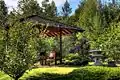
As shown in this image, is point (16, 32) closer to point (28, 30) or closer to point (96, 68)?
point (28, 30)

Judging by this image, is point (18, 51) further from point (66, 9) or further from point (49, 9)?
point (66, 9)

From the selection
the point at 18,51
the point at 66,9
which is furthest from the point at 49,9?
the point at 18,51

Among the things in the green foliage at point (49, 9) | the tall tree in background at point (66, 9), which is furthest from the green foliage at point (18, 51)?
the tall tree in background at point (66, 9)

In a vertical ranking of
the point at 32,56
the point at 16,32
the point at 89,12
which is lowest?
the point at 32,56

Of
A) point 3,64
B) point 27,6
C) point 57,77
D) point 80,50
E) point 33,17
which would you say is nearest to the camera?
point 3,64

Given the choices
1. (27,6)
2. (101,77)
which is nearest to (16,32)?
(101,77)

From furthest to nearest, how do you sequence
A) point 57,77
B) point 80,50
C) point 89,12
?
point 89,12
point 80,50
point 57,77

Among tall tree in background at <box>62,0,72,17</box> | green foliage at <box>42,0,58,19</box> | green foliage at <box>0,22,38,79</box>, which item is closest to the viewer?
green foliage at <box>0,22,38,79</box>

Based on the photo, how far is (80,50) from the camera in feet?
86.5

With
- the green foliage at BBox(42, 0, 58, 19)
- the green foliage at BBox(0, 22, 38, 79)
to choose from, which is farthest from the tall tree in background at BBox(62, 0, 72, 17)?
the green foliage at BBox(0, 22, 38, 79)

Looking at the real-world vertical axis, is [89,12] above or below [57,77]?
above

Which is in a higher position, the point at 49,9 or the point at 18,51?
the point at 49,9

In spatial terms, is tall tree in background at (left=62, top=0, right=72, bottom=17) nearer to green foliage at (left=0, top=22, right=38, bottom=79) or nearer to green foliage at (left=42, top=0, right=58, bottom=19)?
green foliage at (left=42, top=0, right=58, bottom=19)

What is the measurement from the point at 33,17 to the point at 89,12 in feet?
127
